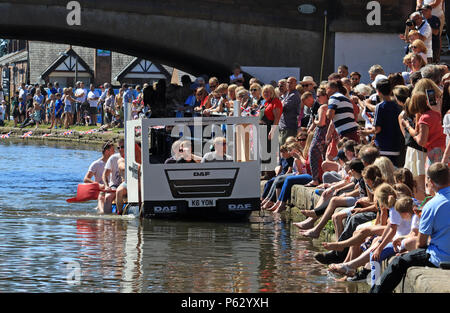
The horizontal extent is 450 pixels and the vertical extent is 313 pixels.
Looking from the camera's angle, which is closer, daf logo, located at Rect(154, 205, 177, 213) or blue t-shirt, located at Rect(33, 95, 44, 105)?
daf logo, located at Rect(154, 205, 177, 213)

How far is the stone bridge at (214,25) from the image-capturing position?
1307 inches

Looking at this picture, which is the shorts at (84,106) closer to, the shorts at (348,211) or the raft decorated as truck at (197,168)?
the raft decorated as truck at (197,168)

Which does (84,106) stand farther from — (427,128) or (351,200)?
(427,128)

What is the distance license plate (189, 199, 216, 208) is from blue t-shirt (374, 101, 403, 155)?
13.1 ft

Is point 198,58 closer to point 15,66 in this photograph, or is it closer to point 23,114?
point 23,114

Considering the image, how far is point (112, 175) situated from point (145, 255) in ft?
19.1

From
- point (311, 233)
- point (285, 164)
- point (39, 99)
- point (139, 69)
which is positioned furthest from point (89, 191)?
point (139, 69)

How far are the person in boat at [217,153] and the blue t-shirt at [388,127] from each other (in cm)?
383

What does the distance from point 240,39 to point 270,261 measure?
21088 millimetres

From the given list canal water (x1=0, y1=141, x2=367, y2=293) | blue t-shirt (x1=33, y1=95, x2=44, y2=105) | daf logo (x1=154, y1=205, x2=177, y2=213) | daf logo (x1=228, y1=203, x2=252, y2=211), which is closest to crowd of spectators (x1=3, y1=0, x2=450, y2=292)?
canal water (x1=0, y1=141, x2=367, y2=293)

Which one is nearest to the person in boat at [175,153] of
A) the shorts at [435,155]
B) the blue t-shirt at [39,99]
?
the shorts at [435,155]

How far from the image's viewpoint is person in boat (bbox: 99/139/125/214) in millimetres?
20016

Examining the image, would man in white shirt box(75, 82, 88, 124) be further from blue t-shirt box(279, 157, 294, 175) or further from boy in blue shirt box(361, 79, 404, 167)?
boy in blue shirt box(361, 79, 404, 167)
